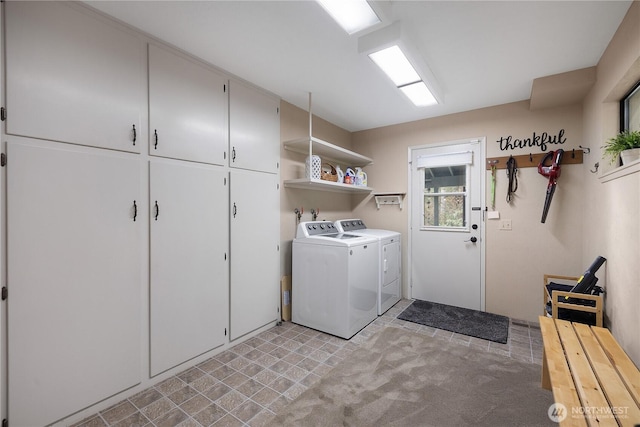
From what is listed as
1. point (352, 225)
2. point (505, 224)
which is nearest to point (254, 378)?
point (352, 225)

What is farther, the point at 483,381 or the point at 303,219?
the point at 303,219

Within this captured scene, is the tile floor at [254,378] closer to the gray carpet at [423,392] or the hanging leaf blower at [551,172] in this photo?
the gray carpet at [423,392]

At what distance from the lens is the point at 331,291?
2.85 meters

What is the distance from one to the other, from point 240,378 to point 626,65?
11.1 feet

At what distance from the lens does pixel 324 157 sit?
390 cm

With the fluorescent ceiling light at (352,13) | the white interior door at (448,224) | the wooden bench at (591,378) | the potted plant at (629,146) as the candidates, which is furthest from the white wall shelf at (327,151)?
the wooden bench at (591,378)

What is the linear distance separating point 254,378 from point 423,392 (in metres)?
1.25

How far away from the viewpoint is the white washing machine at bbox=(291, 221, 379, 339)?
277 centimetres

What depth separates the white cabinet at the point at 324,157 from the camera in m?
3.05

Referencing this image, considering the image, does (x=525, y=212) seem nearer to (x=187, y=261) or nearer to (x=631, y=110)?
(x=631, y=110)

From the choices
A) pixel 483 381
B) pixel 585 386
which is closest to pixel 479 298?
pixel 483 381

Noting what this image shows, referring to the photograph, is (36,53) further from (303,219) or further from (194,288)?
(303,219)

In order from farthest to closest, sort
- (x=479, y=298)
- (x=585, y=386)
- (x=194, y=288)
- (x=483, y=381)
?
(x=479, y=298)
(x=194, y=288)
(x=483, y=381)
(x=585, y=386)

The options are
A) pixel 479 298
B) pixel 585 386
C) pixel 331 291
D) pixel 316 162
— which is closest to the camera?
pixel 585 386
